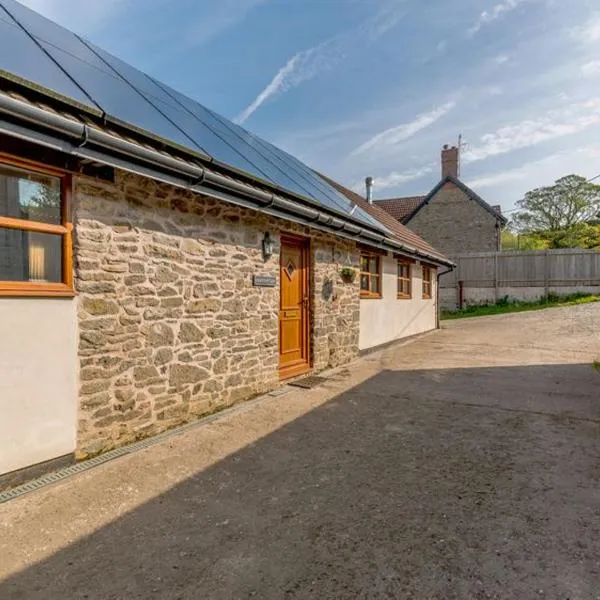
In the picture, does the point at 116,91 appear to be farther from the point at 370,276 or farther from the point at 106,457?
the point at 370,276

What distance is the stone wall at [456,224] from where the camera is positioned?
23.8m

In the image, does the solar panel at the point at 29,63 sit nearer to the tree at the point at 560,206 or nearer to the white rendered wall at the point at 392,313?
the white rendered wall at the point at 392,313

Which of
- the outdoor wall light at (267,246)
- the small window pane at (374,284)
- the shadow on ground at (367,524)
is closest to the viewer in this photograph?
the shadow on ground at (367,524)

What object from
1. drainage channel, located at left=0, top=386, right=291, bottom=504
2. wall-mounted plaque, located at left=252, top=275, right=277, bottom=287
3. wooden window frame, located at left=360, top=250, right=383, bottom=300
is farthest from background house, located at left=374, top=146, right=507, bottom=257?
drainage channel, located at left=0, top=386, right=291, bottom=504

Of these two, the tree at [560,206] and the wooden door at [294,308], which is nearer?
the wooden door at [294,308]

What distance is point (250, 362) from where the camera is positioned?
19.0ft

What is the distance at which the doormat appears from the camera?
6.61 meters

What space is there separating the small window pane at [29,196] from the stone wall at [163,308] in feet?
0.60

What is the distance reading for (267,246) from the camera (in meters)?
6.04

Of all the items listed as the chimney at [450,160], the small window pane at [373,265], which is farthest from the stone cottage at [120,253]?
the chimney at [450,160]

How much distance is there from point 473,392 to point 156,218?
523 cm

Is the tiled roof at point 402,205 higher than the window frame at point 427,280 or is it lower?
higher

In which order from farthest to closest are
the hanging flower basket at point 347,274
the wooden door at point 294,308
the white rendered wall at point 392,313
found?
the white rendered wall at point 392,313 → the hanging flower basket at point 347,274 → the wooden door at point 294,308

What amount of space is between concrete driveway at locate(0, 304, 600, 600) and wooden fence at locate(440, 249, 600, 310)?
1641 cm
